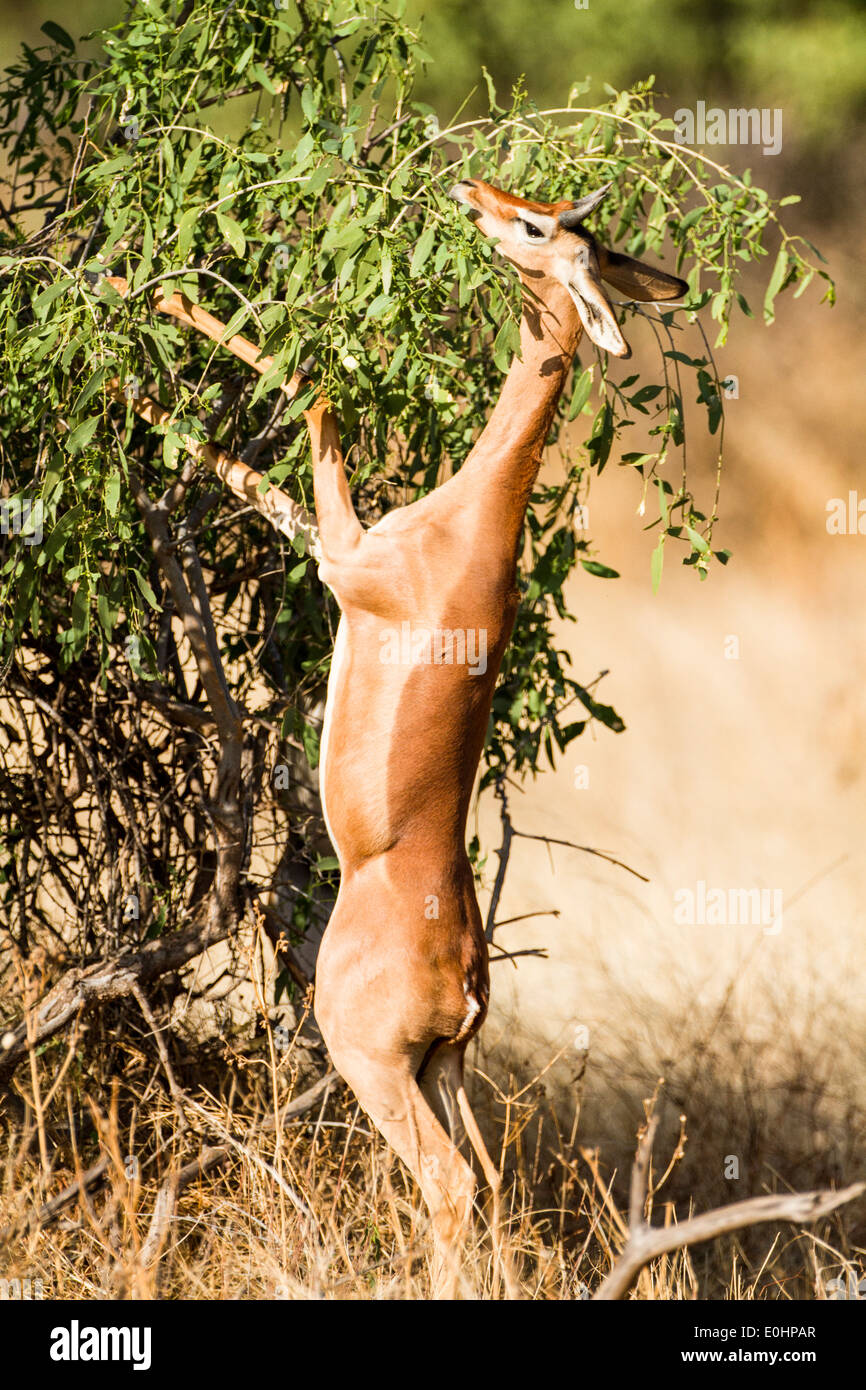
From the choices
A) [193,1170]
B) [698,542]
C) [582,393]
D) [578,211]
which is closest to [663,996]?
[193,1170]

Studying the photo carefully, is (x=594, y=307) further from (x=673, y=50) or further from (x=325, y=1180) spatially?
(x=673, y=50)

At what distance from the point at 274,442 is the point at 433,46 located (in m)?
4.31

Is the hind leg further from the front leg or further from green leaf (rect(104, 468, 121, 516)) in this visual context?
green leaf (rect(104, 468, 121, 516))

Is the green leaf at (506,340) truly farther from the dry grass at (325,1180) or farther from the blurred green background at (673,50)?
the blurred green background at (673,50)

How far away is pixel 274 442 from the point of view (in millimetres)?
4305

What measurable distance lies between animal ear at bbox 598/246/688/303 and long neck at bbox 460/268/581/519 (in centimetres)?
15

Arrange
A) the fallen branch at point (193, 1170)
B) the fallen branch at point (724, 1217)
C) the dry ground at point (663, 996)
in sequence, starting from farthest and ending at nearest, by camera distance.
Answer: the dry ground at point (663, 996) → the fallen branch at point (193, 1170) → the fallen branch at point (724, 1217)

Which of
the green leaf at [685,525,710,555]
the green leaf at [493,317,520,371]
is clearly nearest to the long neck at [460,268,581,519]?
the green leaf at [493,317,520,371]

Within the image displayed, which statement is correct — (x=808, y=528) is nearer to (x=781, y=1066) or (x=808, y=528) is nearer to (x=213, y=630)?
(x=781, y=1066)

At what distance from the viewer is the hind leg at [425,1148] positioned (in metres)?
2.77

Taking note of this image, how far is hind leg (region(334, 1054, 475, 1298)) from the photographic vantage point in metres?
2.77

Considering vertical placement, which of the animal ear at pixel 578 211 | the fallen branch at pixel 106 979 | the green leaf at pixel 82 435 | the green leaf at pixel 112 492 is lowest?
the fallen branch at pixel 106 979

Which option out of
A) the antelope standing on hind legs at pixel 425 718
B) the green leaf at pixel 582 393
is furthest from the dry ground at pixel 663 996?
the green leaf at pixel 582 393

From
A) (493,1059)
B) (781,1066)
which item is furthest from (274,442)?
(781,1066)
